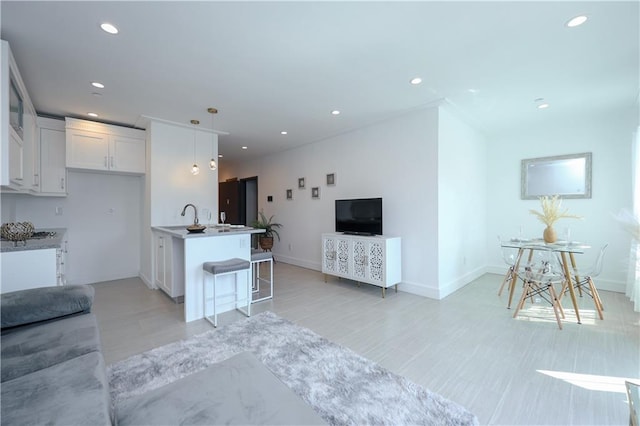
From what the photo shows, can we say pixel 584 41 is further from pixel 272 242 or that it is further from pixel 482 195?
pixel 272 242

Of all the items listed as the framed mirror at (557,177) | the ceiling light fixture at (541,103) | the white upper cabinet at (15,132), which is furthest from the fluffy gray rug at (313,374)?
the framed mirror at (557,177)

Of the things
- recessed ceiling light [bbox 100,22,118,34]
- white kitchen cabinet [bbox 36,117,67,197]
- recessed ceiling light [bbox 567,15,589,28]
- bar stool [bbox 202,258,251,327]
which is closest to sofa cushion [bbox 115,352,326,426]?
bar stool [bbox 202,258,251,327]

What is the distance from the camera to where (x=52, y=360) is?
1.36 m

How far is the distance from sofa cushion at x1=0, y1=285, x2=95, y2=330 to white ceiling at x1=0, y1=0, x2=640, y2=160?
1.96 meters

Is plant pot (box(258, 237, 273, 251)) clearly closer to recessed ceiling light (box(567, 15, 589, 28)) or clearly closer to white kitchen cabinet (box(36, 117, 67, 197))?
white kitchen cabinet (box(36, 117, 67, 197))

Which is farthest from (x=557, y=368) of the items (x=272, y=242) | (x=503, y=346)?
(x=272, y=242)

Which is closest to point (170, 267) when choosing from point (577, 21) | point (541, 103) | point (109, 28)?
point (109, 28)

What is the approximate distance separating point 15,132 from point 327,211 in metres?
4.11

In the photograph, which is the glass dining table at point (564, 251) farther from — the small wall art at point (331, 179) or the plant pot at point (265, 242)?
the plant pot at point (265, 242)

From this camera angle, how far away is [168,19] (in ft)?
6.43

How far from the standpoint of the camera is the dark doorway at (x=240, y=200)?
24.0ft

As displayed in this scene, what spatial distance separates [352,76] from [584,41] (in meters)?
1.95

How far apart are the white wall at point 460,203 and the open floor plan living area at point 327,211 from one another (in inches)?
2.2

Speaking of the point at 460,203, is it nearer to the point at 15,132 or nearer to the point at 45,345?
the point at 45,345
